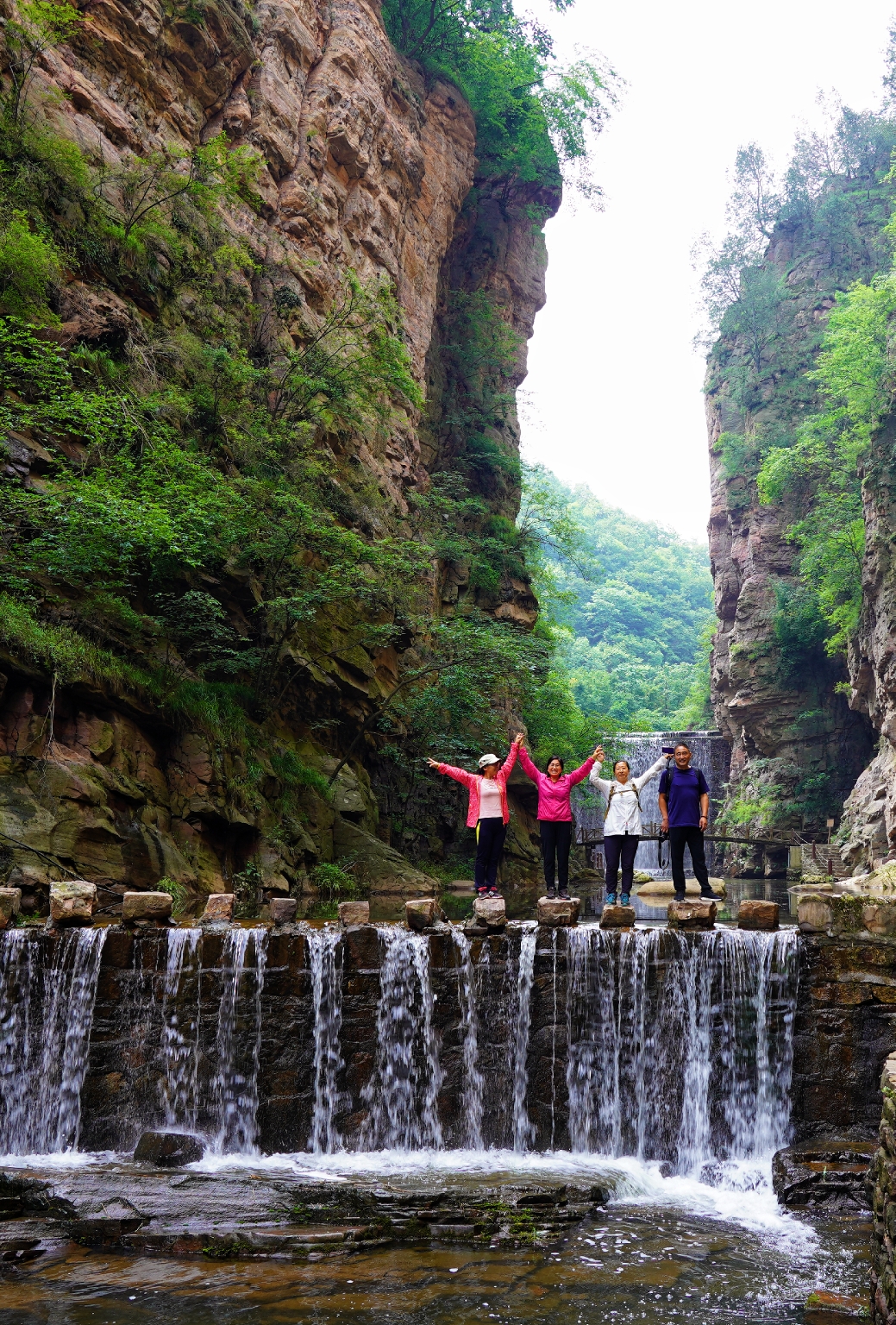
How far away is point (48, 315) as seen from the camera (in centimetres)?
1421

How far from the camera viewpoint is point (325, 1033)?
29.6 ft

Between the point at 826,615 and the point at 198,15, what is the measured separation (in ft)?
93.0

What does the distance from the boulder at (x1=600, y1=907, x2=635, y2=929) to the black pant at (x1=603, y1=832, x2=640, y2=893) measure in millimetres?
888

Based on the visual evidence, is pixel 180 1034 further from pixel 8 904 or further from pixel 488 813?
pixel 488 813

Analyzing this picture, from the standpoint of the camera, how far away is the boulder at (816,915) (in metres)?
8.84

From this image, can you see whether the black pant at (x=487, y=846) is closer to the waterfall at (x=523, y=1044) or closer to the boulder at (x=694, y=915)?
the waterfall at (x=523, y=1044)

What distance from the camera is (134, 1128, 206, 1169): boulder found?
796 centimetres

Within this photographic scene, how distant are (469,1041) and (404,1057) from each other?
2.10 ft

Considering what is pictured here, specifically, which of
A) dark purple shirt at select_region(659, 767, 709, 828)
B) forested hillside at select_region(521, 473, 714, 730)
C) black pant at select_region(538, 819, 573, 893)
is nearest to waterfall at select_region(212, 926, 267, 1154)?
black pant at select_region(538, 819, 573, 893)

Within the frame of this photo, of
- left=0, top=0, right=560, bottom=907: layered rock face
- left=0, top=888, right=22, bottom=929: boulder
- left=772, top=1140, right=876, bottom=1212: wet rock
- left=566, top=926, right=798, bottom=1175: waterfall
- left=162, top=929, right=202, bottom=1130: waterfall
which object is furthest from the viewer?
left=0, top=0, right=560, bottom=907: layered rock face

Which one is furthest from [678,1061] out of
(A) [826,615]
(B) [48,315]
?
(A) [826,615]

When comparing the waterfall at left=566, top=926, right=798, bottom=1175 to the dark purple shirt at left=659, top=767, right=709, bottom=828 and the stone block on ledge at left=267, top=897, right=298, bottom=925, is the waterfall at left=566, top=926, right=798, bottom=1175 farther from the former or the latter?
the stone block on ledge at left=267, top=897, right=298, bottom=925

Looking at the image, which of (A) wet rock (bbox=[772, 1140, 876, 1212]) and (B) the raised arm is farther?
(B) the raised arm

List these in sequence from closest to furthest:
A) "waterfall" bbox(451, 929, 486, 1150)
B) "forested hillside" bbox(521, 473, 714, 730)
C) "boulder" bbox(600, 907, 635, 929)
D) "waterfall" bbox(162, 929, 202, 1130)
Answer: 1. "waterfall" bbox(162, 929, 202, 1130)
2. "waterfall" bbox(451, 929, 486, 1150)
3. "boulder" bbox(600, 907, 635, 929)
4. "forested hillside" bbox(521, 473, 714, 730)
